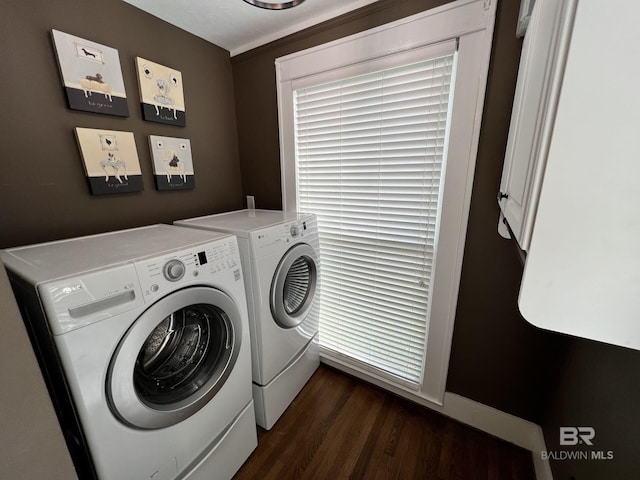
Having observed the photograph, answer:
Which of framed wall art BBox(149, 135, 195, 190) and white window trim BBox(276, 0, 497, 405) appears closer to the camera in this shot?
white window trim BBox(276, 0, 497, 405)

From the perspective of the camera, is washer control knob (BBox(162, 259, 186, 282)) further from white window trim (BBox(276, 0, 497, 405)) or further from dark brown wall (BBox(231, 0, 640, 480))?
dark brown wall (BBox(231, 0, 640, 480))

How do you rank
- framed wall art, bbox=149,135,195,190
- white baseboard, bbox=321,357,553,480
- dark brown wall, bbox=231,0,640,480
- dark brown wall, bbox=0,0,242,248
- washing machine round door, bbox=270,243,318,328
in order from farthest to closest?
framed wall art, bbox=149,135,195,190, washing machine round door, bbox=270,243,318,328, white baseboard, bbox=321,357,553,480, dark brown wall, bbox=0,0,242,248, dark brown wall, bbox=231,0,640,480

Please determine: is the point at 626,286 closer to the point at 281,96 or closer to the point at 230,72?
the point at 281,96

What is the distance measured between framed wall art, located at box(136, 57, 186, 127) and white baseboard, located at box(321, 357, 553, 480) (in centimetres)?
225

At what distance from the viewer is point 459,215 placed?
1.23 metres

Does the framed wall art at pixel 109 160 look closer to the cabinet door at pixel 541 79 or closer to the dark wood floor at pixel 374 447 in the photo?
the dark wood floor at pixel 374 447

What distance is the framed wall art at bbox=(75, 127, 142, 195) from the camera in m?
1.21

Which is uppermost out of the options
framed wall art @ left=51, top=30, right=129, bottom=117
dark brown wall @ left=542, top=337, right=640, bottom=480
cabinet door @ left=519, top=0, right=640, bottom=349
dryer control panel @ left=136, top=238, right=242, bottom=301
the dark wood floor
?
framed wall art @ left=51, top=30, right=129, bottom=117

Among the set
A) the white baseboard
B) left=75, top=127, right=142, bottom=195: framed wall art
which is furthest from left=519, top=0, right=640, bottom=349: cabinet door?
left=75, top=127, right=142, bottom=195: framed wall art

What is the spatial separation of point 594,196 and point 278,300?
1.20 meters

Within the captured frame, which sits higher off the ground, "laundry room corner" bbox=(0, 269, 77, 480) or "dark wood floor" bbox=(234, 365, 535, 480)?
"laundry room corner" bbox=(0, 269, 77, 480)

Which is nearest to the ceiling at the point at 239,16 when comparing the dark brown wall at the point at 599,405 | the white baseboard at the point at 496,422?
the dark brown wall at the point at 599,405

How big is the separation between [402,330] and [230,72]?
2210mm

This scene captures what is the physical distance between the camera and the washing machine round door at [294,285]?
1.30 meters
